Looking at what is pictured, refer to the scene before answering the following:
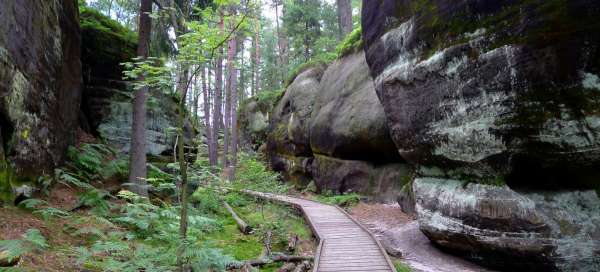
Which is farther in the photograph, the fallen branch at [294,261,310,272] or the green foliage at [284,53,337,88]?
the green foliage at [284,53,337,88]

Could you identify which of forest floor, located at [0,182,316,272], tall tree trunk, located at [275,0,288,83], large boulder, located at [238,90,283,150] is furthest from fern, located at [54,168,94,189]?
tall tree trunk, located at [275,0,288,83]

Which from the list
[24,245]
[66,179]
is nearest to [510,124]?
[24,245]

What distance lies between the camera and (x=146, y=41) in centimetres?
1029

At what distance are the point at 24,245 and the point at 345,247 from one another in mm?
6110

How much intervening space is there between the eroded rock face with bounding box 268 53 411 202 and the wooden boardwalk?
11.0 ft

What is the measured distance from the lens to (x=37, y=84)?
7.58 meters

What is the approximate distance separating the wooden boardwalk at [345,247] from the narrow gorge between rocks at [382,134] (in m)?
0.07

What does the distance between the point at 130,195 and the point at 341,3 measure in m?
20.0

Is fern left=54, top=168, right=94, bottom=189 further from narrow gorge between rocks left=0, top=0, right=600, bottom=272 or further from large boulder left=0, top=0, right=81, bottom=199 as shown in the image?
large boulder left=0, top=0, right=81, bottom=199

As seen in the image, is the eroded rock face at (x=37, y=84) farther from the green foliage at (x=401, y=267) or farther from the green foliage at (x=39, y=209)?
the green foliage at (x=401, y=267)

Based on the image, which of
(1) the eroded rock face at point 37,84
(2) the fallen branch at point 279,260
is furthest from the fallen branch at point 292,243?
(1) the eroded rock face at point 37,84

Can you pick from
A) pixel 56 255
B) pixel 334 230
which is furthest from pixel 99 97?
pixel 334 230

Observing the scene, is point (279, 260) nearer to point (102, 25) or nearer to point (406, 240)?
point (406, 240)

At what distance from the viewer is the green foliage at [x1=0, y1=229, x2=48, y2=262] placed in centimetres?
446
